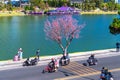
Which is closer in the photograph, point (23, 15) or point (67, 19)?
point (67, 19)

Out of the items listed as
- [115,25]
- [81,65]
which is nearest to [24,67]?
[81,65]

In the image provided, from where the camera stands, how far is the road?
30.2 m

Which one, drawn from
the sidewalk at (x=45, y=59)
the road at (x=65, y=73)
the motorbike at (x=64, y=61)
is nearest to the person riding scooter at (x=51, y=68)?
the road at (x=65, y=73)

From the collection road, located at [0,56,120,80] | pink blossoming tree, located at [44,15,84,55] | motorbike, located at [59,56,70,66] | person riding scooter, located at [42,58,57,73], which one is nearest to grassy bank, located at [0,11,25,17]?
pink blossoming tree, located at [44,15,84,55]

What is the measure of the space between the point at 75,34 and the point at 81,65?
11.0m

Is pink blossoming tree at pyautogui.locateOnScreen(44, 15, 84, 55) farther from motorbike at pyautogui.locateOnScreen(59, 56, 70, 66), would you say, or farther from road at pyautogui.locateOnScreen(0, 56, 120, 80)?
road at pyautogui.locateOnScreen(0, 56, 120, 80)

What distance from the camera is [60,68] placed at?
112ft

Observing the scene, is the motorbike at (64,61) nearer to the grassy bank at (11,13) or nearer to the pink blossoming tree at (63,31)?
the pink blossoming tree at (63,31)

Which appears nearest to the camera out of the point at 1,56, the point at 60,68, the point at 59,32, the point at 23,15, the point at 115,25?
the point at 60,68

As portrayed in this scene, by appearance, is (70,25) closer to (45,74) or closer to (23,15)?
(45,74)

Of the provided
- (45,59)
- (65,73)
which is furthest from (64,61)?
(65,73)

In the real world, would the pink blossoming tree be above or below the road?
above

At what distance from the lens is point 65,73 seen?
104ft

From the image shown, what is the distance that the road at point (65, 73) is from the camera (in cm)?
3018
